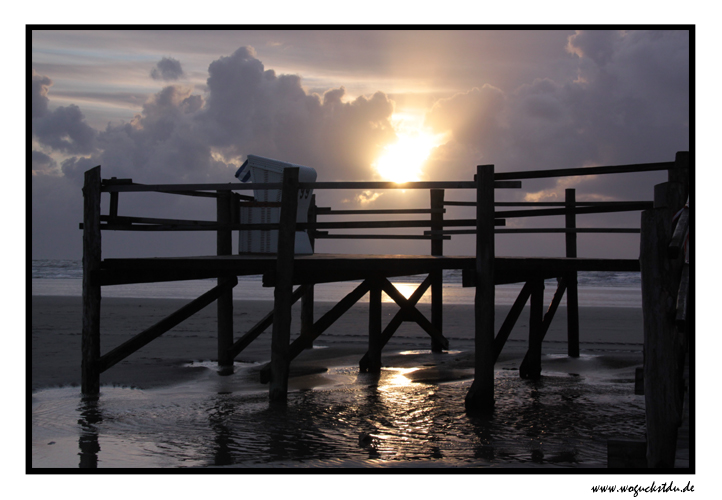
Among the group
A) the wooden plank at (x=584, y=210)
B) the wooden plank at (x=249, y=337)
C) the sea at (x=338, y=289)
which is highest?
the wooden plank at (x=584, y=210)

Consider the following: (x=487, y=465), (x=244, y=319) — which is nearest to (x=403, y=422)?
(x=487, y=465)

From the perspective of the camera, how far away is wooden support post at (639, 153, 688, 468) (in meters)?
3.94

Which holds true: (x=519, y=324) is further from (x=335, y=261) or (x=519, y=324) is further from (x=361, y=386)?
(x=335, y=261)

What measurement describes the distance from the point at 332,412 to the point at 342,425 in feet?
1.83

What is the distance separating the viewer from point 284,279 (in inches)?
270

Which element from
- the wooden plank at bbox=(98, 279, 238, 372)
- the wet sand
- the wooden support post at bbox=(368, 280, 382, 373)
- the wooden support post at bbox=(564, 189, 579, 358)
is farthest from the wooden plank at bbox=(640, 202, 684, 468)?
the wooden support post at bbox=(564, 189, 579, 358)

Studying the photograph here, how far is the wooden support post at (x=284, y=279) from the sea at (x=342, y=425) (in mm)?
356

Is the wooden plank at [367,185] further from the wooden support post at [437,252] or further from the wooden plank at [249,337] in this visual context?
the wooden support post at [437,252]

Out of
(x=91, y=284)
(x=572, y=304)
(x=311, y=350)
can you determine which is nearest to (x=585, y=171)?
(x=572, y=304)

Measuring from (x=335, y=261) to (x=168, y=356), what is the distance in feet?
17.1

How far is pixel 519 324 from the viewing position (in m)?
16.9

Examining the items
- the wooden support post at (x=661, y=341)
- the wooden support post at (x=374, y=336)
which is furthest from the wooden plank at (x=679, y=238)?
the wooden support post at (x=374, y=336)

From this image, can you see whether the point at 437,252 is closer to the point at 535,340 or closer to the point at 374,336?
the point at 374,336

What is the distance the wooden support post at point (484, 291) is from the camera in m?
6.53
